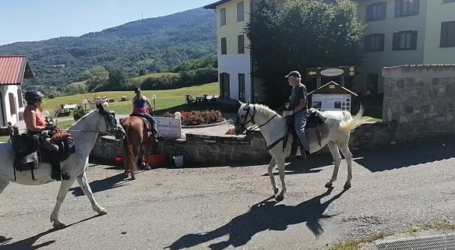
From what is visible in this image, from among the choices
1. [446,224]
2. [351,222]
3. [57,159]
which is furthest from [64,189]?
[446,224]

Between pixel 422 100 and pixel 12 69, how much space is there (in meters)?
26.0

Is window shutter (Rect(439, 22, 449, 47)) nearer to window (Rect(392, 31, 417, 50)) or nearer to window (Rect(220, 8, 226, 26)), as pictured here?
window (Rect(392, 31, 417, 50))

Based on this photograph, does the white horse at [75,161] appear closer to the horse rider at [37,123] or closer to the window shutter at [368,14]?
the horse rider at [37,123]

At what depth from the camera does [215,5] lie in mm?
34250

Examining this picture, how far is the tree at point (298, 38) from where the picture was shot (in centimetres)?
2648

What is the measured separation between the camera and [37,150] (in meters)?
7.12

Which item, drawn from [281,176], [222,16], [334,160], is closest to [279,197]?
[281,176]

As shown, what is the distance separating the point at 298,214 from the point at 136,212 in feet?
11.3

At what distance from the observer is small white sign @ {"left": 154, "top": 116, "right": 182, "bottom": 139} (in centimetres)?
1373

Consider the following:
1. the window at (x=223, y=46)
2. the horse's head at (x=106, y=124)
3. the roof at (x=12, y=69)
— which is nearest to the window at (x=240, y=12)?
the window at (x=223, y=46)

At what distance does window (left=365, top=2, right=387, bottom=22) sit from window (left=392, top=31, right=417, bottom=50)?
2176 millimetres

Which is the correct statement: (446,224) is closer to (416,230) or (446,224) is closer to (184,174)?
(416,230)

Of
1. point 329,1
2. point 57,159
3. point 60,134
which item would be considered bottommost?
point 57,159

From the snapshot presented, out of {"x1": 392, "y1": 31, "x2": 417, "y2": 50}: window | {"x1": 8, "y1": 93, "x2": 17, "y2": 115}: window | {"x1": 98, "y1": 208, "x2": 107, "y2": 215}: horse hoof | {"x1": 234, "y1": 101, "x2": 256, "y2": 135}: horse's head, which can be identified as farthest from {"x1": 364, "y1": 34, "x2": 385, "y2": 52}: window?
{"x1": 98, "y1": 208, "x2": 107, "y2": 215}: horse hoof
